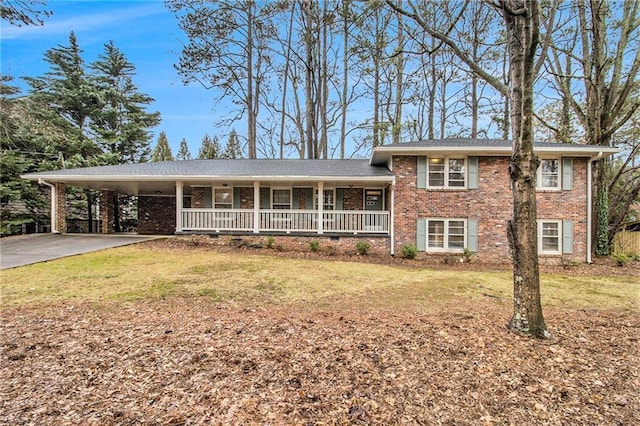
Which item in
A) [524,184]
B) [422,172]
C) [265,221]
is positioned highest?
[422,172]

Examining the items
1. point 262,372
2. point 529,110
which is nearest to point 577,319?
point 529,110

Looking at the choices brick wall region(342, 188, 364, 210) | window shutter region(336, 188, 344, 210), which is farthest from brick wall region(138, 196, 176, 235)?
brick wall region(342, 188, 364, 210)

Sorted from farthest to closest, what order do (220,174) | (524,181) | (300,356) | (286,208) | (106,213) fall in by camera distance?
(106,213) < (286,208) < (220,174) < (524,181) < (300,356)

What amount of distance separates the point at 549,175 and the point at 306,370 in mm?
12986

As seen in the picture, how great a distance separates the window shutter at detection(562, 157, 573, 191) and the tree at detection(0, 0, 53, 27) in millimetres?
15893

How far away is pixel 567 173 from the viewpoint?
11500mm

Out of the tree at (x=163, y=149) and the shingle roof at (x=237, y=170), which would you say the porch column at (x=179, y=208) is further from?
the tree at (x=163, y=149)

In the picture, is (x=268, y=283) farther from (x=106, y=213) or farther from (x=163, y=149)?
(x=163, y=149)

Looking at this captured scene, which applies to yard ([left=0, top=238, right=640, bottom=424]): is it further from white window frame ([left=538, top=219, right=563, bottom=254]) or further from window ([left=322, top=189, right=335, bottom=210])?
window ([left=322, top=189, right=335, bottom=210])

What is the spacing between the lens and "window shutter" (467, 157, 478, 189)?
11570 mm

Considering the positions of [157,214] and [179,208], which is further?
[157,214]

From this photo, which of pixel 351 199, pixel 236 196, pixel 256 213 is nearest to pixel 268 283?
pixel 256 213

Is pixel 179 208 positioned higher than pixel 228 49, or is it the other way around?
pixel 228 49

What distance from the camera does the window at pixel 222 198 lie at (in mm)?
13930
